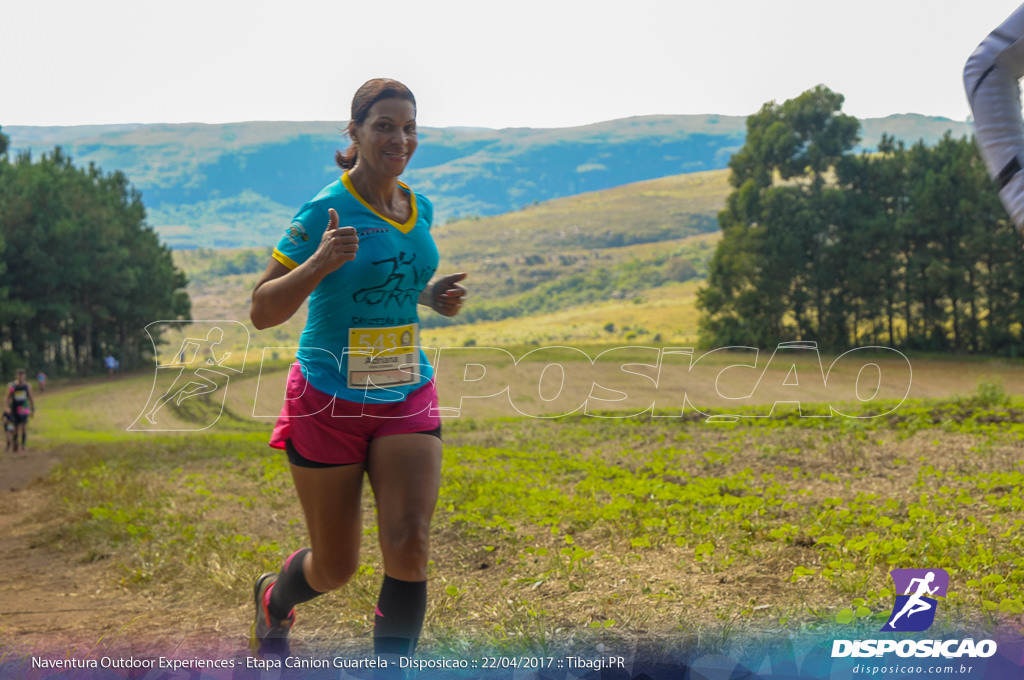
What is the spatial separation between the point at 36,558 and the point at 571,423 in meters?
9.96

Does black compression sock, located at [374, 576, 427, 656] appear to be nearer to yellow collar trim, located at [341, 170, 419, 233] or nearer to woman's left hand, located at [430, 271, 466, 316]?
woman's left hand, located at [430, 271, 466, 316]

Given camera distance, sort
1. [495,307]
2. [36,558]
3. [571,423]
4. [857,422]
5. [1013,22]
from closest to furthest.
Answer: [1013,22] < [36,558] < [857,422] < [571,423] < [495,307]

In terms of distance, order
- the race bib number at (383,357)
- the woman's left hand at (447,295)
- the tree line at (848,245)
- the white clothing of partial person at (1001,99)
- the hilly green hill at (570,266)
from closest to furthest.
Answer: the white clothing of partial person at (1001,99) → the race bib number at (383,357) → the woman's left hand at (447,295) → the tree line at (848,245) → the hilly green hill at (570,266)

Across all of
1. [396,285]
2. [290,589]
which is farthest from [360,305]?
[290,589]

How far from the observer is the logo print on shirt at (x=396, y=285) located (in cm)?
322

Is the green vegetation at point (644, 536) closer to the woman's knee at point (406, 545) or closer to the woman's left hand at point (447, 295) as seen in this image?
the woman's knee at point (406, 545)

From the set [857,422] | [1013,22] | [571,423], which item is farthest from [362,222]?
[571,423]

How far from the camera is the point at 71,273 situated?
39.8 metres

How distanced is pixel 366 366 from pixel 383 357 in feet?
0.26

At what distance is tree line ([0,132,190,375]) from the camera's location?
3900 centimetres

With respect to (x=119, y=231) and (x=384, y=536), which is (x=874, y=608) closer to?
(x=384, y=536)

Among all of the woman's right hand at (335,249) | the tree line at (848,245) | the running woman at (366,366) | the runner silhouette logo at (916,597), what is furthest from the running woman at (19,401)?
the tree line at (848,245)

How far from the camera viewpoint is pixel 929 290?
32781 millimetres

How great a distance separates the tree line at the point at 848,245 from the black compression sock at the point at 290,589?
32.3 m
